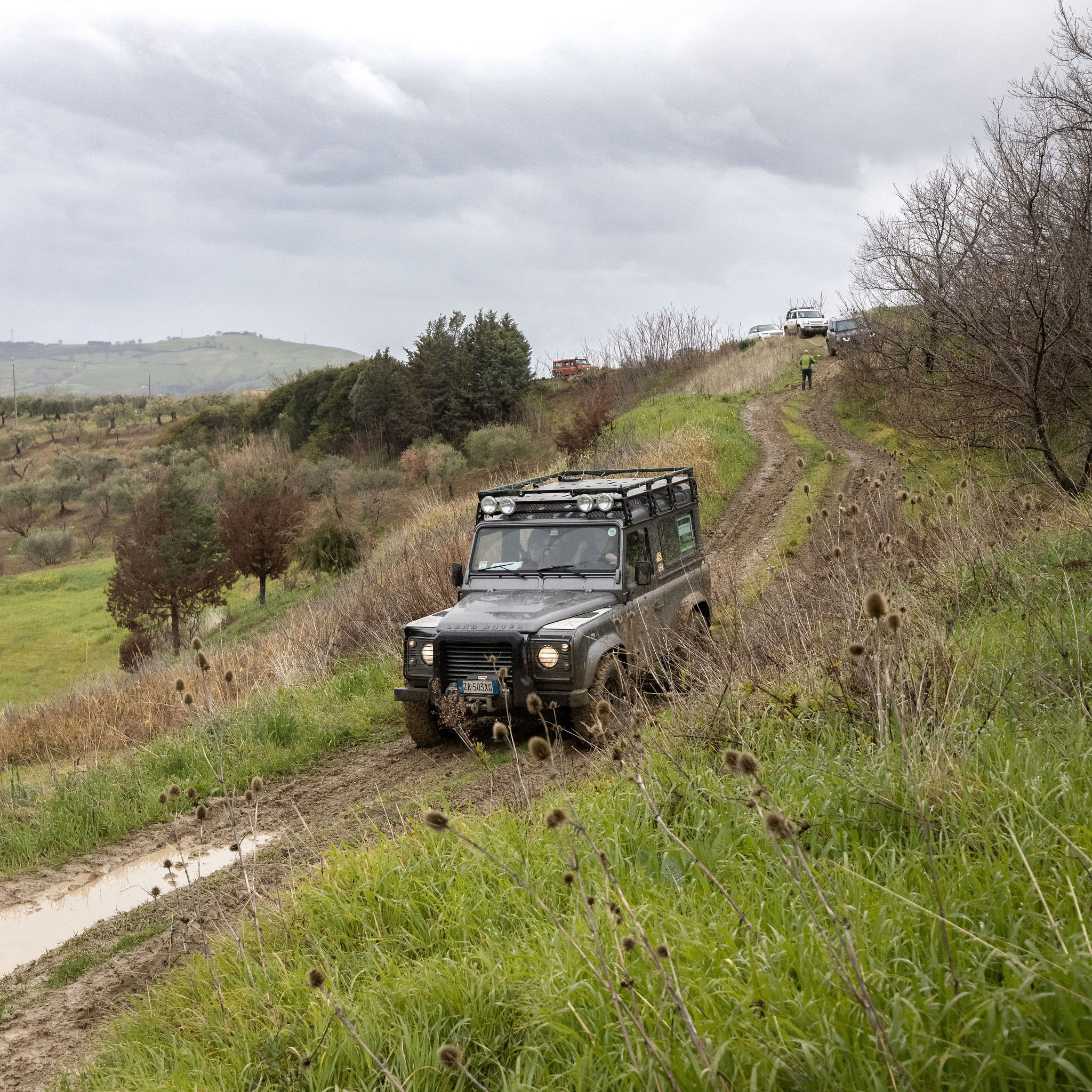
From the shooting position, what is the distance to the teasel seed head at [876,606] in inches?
85.7

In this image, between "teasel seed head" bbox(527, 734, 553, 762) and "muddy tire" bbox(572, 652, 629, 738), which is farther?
"muddy tire" bbox(572, 652, 629, 738)

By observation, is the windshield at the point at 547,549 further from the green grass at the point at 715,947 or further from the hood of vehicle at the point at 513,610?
the green grass at the point at 715,947

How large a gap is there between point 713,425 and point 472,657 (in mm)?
17973

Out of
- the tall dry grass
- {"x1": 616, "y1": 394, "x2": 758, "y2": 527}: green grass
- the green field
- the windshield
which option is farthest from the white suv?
the windshield

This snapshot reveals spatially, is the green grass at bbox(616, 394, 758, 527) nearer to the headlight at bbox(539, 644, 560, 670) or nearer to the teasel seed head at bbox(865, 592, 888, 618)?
the headlight at bbox(539, 644, 560, 670)

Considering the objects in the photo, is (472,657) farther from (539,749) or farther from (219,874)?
(539,749)

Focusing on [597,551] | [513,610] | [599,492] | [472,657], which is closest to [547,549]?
[597,551]

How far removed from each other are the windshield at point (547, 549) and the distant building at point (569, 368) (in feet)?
165

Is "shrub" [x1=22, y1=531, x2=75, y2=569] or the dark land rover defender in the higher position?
the dark land rover defender

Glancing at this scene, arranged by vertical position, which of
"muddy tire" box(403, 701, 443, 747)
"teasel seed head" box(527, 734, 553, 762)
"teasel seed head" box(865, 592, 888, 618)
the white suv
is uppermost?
the white suv

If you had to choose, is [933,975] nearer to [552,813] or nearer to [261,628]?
[552,813]

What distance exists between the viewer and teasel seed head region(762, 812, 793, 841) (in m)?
1.85

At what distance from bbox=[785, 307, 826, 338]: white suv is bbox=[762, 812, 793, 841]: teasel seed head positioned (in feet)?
142

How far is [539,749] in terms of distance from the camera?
103 inches
